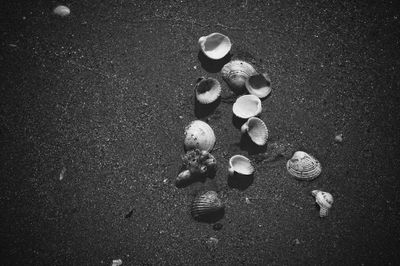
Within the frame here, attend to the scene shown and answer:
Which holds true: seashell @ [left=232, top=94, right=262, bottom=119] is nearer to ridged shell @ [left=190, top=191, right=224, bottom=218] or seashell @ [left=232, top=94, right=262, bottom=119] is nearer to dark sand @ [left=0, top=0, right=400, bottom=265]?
dark sand @ [left=0, top=0, right=400, bottom=265]

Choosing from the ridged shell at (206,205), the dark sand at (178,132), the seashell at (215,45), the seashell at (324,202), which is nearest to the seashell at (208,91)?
the dark sand at (178,132)

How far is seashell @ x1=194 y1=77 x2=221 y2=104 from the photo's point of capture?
9.88 feet

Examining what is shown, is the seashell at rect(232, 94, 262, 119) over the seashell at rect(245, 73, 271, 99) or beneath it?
beneath

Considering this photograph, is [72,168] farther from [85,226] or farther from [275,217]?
[275,217]

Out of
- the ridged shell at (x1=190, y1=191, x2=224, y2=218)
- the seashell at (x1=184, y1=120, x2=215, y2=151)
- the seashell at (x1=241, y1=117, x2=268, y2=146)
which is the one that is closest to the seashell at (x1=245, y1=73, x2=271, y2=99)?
the seashell at (x1=241, y1=117, x2=268, y2=146)

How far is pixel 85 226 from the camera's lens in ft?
9.53

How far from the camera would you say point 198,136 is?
9.57 ft

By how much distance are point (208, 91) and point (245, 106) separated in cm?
42

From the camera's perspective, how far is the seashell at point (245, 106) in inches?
119

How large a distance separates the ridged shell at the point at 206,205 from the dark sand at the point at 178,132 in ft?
0.39

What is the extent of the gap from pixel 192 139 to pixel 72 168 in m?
1.29

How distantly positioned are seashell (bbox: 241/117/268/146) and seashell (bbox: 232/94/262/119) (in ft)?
0.28

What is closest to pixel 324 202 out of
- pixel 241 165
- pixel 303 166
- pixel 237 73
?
pixel 303 166

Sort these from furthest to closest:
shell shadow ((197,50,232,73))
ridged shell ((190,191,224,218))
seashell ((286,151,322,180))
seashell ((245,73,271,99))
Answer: shell shadow ((197,50,232,73)) < seashell ((245,73,271,99)) < seashell ((286,151,322,180)) < ridged shell ((190,191,224,218))
